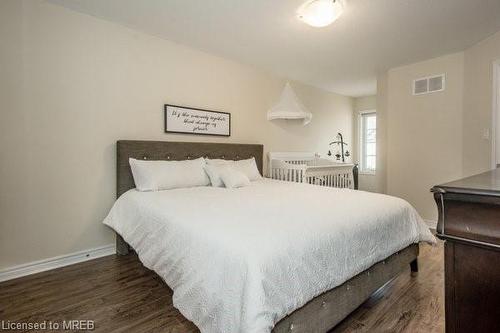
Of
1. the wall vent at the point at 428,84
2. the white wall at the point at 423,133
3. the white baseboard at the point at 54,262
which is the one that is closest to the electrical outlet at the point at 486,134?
the white wall at the point at 423,133

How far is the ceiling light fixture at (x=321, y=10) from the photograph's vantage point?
1.99 meters

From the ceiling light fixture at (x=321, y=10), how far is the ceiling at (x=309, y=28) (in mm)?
135

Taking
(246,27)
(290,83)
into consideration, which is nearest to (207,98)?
(246,27)

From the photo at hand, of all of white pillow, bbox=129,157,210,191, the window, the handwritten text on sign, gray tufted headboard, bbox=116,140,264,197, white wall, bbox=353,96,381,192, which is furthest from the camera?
the window

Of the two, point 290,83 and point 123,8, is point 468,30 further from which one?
point 123,8

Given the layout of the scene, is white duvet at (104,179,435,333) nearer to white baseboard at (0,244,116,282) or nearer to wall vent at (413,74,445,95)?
white baseboard at (0,244,116,282)

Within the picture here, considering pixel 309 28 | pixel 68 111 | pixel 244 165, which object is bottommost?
pixel 244 165

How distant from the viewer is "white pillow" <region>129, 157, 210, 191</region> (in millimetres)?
2434

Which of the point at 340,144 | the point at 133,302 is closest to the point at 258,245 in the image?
the point at 133,302

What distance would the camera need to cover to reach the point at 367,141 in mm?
5699

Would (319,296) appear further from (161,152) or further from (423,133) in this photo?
(423,133)

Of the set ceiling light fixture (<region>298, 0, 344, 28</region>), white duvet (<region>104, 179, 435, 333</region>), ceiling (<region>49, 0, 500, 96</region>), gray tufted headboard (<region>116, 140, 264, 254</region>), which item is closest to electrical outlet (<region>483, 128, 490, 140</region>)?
ceiling (<region>49, 0, 500, 96</region>)

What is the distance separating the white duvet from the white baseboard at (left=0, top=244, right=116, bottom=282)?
2.19ft

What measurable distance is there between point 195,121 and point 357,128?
403 centimetres
